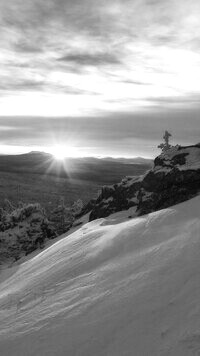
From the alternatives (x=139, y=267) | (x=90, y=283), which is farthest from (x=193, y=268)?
(x=90, y=283)

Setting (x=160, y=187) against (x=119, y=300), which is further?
(x=160, y=187)

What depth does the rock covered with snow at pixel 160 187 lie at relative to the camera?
21.0 meters

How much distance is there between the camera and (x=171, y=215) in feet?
55.9

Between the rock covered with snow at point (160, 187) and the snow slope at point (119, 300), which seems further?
the rock covered with snow at point (160, 187)

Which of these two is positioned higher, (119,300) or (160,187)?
(160,187)

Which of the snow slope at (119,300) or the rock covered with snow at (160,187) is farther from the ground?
the rock covered with snow at (160,187)

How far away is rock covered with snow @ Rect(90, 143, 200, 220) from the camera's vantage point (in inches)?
826

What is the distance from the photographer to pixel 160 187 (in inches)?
924

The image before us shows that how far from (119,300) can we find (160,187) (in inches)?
542

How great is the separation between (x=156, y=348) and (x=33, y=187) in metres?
149

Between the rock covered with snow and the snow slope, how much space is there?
415cm

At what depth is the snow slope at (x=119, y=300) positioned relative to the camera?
844 cm

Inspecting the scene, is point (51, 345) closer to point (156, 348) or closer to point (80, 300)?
point (80, 300)

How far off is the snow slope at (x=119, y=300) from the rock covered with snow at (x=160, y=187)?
13.6ft
